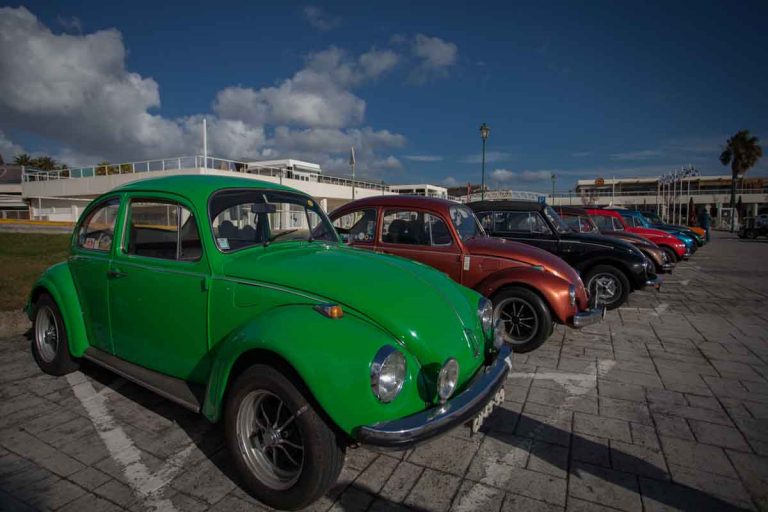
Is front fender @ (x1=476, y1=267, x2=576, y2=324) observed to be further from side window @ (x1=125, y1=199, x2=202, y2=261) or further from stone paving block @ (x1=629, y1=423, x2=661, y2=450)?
side window @ (x1=125, y1=199, x2=202, y2=261)

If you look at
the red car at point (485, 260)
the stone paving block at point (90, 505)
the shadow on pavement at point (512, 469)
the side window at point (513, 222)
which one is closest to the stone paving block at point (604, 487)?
the shadow on pavement at point (512, 469)

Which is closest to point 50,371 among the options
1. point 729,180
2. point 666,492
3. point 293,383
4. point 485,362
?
point 293,383

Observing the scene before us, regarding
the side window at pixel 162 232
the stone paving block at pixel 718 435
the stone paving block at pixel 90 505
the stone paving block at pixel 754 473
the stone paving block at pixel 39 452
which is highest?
the side window at pixel 162 232

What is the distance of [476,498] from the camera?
8.18ft

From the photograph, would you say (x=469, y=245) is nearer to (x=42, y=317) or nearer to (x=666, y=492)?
(x=666, y=492)

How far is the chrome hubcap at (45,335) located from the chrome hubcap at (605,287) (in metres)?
7.84

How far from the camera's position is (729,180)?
→ 2682 inches

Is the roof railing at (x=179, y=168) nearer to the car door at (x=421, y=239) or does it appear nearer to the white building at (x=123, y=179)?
the white building at (x=123, y=179)

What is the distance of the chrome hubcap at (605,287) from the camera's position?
24.9ft

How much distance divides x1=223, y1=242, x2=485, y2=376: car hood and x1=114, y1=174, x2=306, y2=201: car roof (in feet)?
1.95

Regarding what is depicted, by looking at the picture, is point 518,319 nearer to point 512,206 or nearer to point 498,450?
point 498,450

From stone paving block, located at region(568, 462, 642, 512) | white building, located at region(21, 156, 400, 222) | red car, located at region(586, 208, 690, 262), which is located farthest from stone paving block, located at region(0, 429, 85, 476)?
white building, located at region(21, 156, 400, 222)

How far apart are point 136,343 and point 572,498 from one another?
3.23 meters

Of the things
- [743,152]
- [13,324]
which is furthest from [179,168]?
[743,152]
